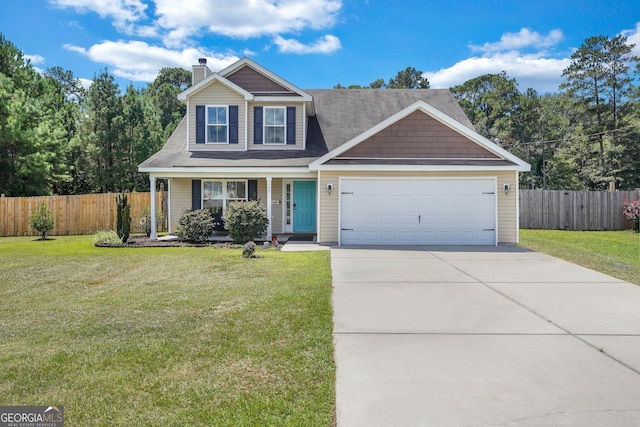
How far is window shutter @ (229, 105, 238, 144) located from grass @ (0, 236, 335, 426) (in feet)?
25.3

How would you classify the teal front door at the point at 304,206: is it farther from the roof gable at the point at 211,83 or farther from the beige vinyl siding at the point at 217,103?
the roof gable at the point at 211,83

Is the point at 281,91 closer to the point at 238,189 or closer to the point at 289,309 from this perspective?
the point at 238,189

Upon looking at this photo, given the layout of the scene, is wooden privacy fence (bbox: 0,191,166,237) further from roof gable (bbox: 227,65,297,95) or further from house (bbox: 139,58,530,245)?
roof gable (bbox: 227,65,297,95)

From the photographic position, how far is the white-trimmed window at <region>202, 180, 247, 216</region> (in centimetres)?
1500

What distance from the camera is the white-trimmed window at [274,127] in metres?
15.2

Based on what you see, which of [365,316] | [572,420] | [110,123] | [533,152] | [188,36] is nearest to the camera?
[572,420]

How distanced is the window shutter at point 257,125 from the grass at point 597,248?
990 centimetres

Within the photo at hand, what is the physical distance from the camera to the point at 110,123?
81.7 feet

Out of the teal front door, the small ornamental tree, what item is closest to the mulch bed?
the teal front door

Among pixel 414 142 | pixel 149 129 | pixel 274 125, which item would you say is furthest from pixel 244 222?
pixel 149 129

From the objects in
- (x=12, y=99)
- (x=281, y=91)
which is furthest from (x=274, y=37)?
(x=12, y=99)

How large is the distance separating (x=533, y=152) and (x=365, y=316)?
39.9m

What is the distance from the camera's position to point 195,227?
13.0m

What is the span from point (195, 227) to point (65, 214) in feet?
24.5
